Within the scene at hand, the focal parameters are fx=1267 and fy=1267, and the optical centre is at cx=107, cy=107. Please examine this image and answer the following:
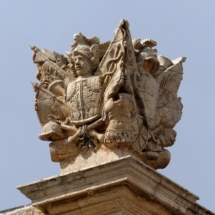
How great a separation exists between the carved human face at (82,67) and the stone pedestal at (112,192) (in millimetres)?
1463

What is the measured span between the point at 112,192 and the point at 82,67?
1.90 metres

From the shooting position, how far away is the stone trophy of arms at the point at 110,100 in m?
16.0

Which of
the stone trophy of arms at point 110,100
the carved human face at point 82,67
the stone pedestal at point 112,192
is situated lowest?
the stone pedestal at point 112,192

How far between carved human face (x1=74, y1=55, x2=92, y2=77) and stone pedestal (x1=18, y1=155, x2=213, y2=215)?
4.80ft

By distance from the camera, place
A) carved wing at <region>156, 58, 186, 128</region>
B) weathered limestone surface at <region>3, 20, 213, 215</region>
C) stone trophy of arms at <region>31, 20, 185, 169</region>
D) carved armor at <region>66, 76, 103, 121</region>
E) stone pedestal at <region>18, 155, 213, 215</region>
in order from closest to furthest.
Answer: stone pedestal at <region>18, 155, 213, 215</region> → weathered limestone surface at <region>3, 20, 213, 215</region> → stone trophy of arms at <region>31, 20, 185, 169</region> → carved armor at <region>66, 76, 103, 121</region> → carved wing at <region>156, 58, 186, 128</region>

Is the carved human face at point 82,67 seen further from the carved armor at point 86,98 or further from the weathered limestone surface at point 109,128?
the carved armor at point 86,98

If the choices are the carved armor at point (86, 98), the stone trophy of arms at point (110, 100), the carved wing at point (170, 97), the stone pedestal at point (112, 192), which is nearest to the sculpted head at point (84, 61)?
the stone trophy of arms at point (110, 100)

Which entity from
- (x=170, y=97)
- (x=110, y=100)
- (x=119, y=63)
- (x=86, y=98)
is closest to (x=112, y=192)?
(x=110, y=100)

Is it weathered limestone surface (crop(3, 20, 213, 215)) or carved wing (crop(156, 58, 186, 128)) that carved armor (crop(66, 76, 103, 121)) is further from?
carved wing (crop(156, 58, 186, 128))

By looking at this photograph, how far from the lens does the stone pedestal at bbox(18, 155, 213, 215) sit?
1562 centimetres

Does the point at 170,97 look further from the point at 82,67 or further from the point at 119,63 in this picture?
the point at 82,67

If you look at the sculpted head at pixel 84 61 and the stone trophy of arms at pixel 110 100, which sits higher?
the sculpted head at pixel 84 61

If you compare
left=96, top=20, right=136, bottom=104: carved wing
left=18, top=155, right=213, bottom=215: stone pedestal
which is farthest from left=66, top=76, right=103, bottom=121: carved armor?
left=18, top=155, right=213, bottom=215: stone pedestal

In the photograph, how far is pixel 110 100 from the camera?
1595 cm
